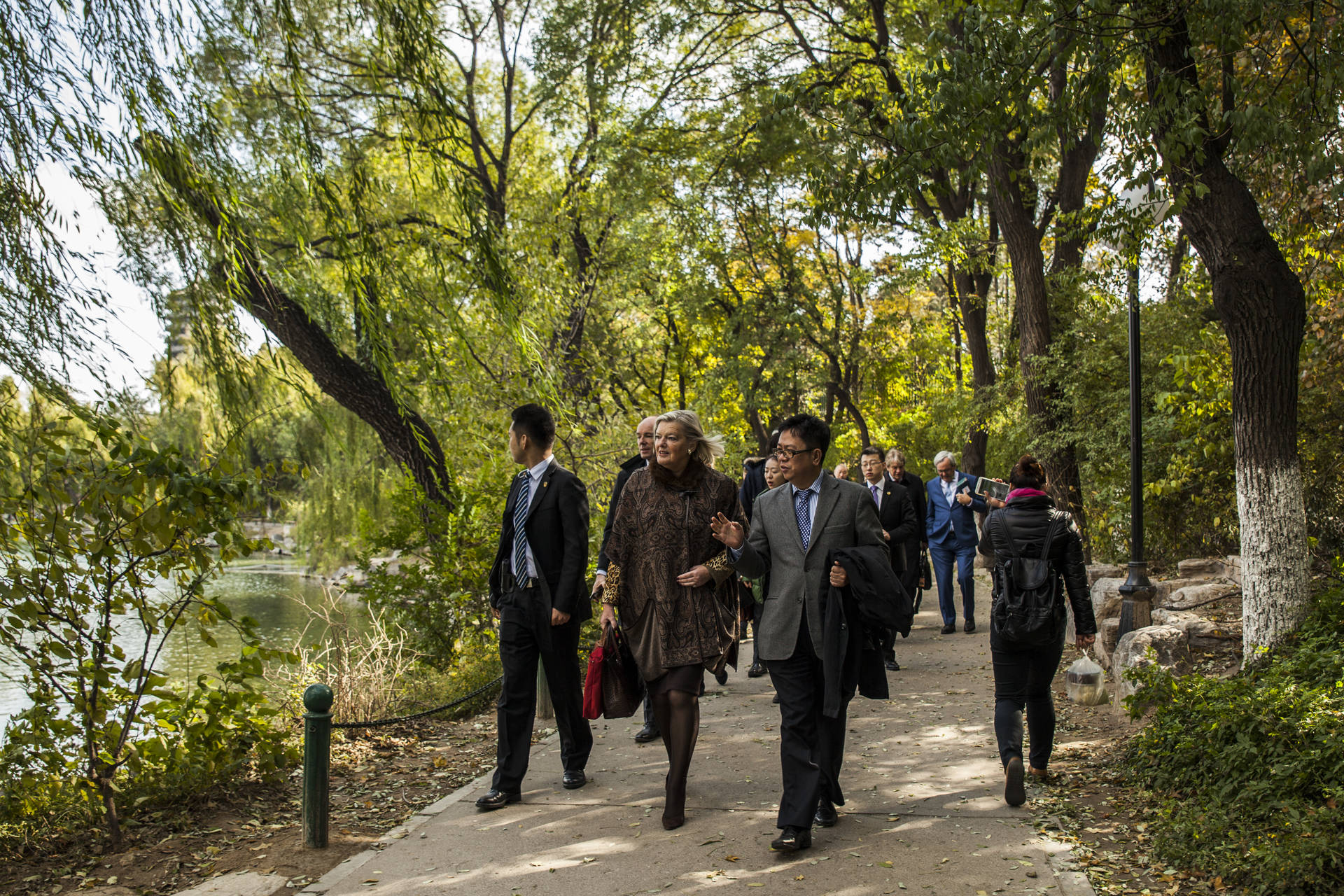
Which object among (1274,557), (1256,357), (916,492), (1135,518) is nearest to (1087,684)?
(1274,557)

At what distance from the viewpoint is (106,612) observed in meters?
5.02

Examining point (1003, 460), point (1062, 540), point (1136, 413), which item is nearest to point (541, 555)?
point (1062, 540)

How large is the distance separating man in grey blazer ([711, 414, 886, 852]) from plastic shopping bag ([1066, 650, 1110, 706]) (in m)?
3.36

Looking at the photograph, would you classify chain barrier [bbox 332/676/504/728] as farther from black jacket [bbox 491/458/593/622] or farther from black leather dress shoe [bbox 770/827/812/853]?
black leather dress shoe [bbox 770/827/812/853]

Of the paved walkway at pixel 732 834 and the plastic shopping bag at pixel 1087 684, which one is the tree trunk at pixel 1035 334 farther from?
the paved walkway at pixel 732 834

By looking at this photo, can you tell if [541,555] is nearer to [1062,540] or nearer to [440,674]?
[1062,540]

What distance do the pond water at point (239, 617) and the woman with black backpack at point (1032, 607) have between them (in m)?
4.14

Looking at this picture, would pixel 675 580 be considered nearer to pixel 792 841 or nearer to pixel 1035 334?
pixel 792 841

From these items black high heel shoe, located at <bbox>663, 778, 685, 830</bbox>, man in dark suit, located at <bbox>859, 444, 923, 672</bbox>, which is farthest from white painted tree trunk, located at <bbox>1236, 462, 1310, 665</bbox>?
black high heel shoe, located at <bbox>663, 778, 685, 830</bbox>

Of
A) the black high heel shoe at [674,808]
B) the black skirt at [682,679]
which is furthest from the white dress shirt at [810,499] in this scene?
the black high heel shoe at [674,808]

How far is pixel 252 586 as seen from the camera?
2598 cm

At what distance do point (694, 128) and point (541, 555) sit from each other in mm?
15141

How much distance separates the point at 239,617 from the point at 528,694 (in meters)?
1.60

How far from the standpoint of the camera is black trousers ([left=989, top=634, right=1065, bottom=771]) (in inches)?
216
